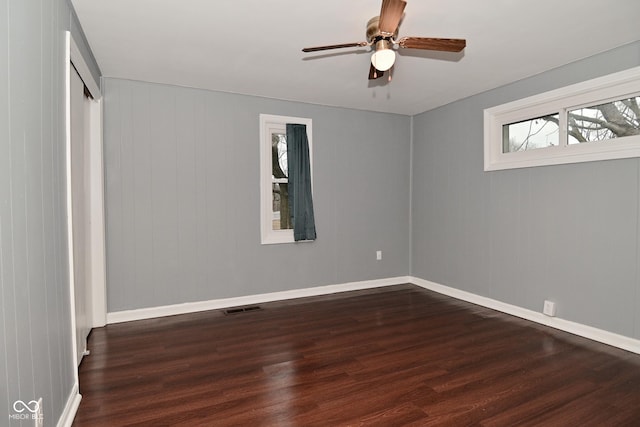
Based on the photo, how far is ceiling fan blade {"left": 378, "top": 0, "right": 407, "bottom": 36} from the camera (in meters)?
1.89

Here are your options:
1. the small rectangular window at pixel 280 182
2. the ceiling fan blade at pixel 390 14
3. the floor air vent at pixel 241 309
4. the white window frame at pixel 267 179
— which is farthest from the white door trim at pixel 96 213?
the ceiling fan blade at pixel 390 14

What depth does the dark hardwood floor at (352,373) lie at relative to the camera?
6.61 feet

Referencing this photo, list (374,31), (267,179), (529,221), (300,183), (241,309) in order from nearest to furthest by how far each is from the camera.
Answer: (374,31)
(529,221)
(241,309)
(267,179)
(300,183)

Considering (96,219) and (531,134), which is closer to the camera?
(96,219)

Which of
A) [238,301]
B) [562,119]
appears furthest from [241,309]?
[562,119]

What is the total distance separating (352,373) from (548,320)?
2.24m

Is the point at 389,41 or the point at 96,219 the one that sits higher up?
the point at 389,41

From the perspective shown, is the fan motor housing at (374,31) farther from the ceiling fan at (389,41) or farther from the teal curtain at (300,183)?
the teal curtain at (300,183)

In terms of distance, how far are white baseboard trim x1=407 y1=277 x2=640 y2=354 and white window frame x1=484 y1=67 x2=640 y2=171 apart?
150 cm

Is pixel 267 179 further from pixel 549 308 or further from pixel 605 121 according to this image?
pixel 605 121

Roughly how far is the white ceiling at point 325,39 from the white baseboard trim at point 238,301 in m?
2.42

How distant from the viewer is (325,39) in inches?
112

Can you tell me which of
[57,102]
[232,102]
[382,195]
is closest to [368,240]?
[382,195]

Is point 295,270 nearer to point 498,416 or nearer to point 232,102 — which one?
point 232,102
